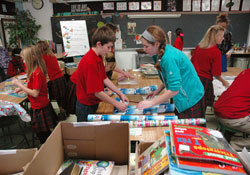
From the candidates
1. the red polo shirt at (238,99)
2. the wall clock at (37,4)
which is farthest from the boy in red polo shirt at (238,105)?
the wall clock at (37,4)

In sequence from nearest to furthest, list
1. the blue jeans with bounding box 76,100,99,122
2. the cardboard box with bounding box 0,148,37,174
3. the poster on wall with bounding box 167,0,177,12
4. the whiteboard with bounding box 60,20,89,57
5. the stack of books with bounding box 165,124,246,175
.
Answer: the stack of books with bounding box 165,124,246,175
the cardboard box with bounding box 0,148,37,174
the blue jeans with bounding box 76,100,99,122
the whiteboard with bounding box 60,20,89,57
the poster on wall with bounding box 167,0,177,12

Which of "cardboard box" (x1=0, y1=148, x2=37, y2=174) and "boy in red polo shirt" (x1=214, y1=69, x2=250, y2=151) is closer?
"cardboard box" (x1=0, y1=148, x2=37, y2=174)

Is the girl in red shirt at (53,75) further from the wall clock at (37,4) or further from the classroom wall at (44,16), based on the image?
the wall clock at (37,4)

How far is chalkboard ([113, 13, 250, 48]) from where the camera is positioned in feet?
17.2

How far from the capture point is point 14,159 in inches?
31.8

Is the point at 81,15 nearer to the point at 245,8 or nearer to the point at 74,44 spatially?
the point at 74,44

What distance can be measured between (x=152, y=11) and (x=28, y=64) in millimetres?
4451

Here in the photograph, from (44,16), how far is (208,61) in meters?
5.38

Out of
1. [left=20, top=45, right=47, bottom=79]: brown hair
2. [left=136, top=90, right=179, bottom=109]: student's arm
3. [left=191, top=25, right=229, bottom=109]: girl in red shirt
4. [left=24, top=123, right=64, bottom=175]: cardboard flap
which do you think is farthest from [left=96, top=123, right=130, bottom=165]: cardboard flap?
[left=191, top=25, right=229, bottom=109]: girl in red shirt

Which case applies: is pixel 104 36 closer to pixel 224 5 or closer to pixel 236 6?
pixel 224 5

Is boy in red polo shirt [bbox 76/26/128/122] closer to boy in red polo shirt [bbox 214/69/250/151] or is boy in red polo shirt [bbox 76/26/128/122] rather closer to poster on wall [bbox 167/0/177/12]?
boy in red polo shirt [bbox 214/69/250/151]

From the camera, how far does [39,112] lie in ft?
6.51

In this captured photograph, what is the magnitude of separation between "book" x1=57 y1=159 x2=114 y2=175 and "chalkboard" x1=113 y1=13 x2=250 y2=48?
499cm

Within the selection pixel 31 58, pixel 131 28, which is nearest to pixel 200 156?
pixel 31 58
